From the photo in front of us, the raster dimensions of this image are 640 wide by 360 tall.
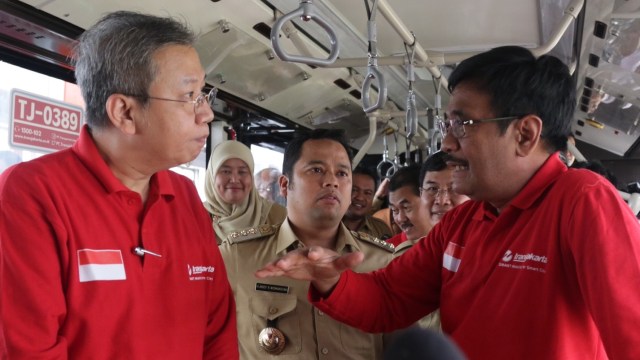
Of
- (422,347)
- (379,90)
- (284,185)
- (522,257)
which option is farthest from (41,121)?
(422,347)

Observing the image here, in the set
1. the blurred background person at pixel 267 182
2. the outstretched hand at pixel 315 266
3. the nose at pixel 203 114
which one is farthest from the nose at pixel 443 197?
the blurred background person at pixel 267 182

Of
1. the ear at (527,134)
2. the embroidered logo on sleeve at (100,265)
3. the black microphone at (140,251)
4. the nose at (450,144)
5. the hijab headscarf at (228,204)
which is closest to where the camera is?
the embroidered logo on sleeve at (100,265)

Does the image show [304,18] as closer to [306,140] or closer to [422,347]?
[306,140]

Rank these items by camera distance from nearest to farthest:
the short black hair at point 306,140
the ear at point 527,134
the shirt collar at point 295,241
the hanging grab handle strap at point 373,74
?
the ear at point 527,134
the hanging grab handle strap at point 373,74
the shirt collar at point 295,241
the short black hair at point 306,140

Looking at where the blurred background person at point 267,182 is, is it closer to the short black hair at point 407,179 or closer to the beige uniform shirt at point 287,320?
the short black hair at point 407,179

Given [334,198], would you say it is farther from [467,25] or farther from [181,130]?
[467,25]

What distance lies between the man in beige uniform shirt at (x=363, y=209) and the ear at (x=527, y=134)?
265 cm

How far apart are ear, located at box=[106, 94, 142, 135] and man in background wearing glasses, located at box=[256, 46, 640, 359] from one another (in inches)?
22.3

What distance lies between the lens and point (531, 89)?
1638 millimetres

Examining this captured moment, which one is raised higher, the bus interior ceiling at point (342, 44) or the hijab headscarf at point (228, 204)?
the bus interior ceiling at point (342, 44)

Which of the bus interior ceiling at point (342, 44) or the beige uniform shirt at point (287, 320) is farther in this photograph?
the bus interior ceiling at point (342, 44)

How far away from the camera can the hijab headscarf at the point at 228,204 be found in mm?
4102

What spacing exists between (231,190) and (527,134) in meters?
2.84

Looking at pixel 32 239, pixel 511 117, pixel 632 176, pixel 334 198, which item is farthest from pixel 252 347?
pixel 632 176
